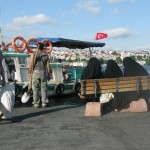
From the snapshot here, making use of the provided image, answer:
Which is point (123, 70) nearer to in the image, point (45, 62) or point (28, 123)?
point (45, 62)

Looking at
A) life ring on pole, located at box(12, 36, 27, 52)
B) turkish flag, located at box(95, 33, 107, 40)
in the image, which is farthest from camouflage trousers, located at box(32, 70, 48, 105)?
turkish flag, located at box(95, 33, 107, 40)

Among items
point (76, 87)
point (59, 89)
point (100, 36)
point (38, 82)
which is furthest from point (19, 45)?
point (38, 82)

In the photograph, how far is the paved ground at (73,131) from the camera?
7238 mm

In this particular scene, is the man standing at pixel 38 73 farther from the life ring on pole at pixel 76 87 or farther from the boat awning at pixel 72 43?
the boat awning at pixel 72 43

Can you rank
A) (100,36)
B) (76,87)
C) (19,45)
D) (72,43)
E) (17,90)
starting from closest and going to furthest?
(17,90)
(76,87)
(19,45)
(72,43)
(100,36)

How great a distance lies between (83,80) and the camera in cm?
1154

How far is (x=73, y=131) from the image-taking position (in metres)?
8.61

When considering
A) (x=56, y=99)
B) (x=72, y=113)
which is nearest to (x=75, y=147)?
(x=72, y=113)

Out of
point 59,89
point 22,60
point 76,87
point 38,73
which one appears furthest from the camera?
point 76,87

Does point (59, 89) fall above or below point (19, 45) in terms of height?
below

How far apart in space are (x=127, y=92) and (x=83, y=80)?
1531 mm

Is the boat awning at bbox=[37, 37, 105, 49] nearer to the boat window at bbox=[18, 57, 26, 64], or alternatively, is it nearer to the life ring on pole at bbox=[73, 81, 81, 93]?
the life ring on pole at bbox=[73, 81, 81, 93]

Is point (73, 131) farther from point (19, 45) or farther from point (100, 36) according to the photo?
point (100, 36)

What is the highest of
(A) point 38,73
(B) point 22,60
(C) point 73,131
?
(B) point 22,60
